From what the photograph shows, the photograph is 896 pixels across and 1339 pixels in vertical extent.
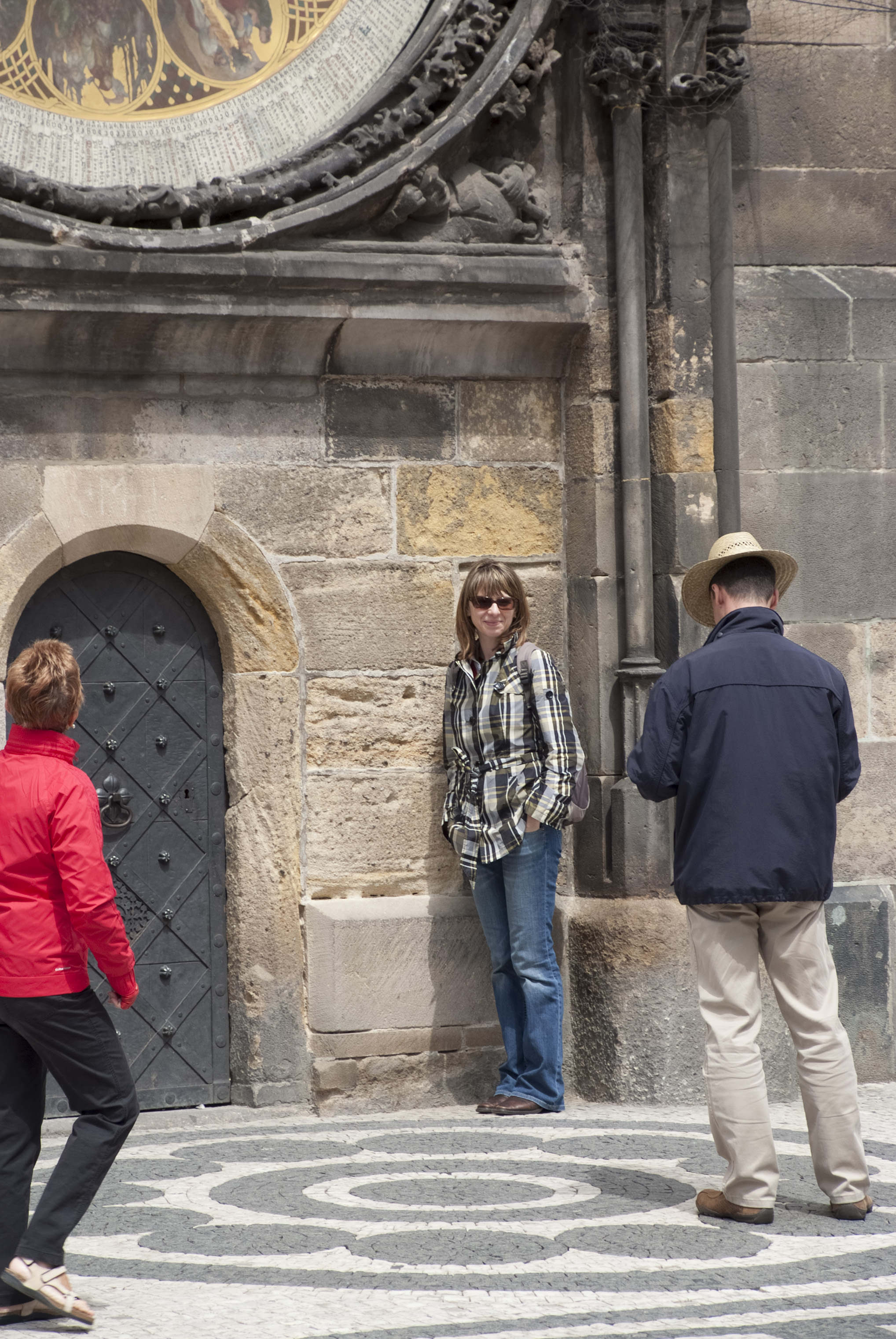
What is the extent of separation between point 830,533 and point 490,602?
123 centimetres

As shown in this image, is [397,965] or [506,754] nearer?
[506,754]

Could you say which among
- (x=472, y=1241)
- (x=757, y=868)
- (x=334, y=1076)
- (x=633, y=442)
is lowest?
(x=472, y=1241)

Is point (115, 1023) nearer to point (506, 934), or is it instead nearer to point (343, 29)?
point (506, 934)

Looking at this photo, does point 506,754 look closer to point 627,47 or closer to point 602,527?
point 602,527

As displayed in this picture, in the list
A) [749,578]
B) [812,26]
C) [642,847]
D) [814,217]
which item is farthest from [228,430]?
[812,26]

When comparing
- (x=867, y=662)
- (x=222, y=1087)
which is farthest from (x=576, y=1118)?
(x=867, y=662)

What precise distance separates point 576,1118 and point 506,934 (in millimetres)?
595

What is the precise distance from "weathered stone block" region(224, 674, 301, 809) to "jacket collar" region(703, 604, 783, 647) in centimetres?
174

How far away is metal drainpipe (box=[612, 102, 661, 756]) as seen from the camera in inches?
211

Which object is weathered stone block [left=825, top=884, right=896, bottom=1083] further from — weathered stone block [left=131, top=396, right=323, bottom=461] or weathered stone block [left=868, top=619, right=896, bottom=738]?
weathered stone block [left=131, top=396, right=323, bottom=461]

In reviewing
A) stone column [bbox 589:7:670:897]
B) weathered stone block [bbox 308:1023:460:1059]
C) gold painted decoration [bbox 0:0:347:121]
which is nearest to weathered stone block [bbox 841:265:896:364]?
stone column [bbox 589:7:670:897]

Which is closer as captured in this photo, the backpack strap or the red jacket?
the red jacket

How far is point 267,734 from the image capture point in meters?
5.32

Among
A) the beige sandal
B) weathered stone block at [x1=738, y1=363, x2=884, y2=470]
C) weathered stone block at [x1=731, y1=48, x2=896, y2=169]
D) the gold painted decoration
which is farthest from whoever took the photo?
weathered stone block at [x1=731, y1=48, x2=896, y2=169]
